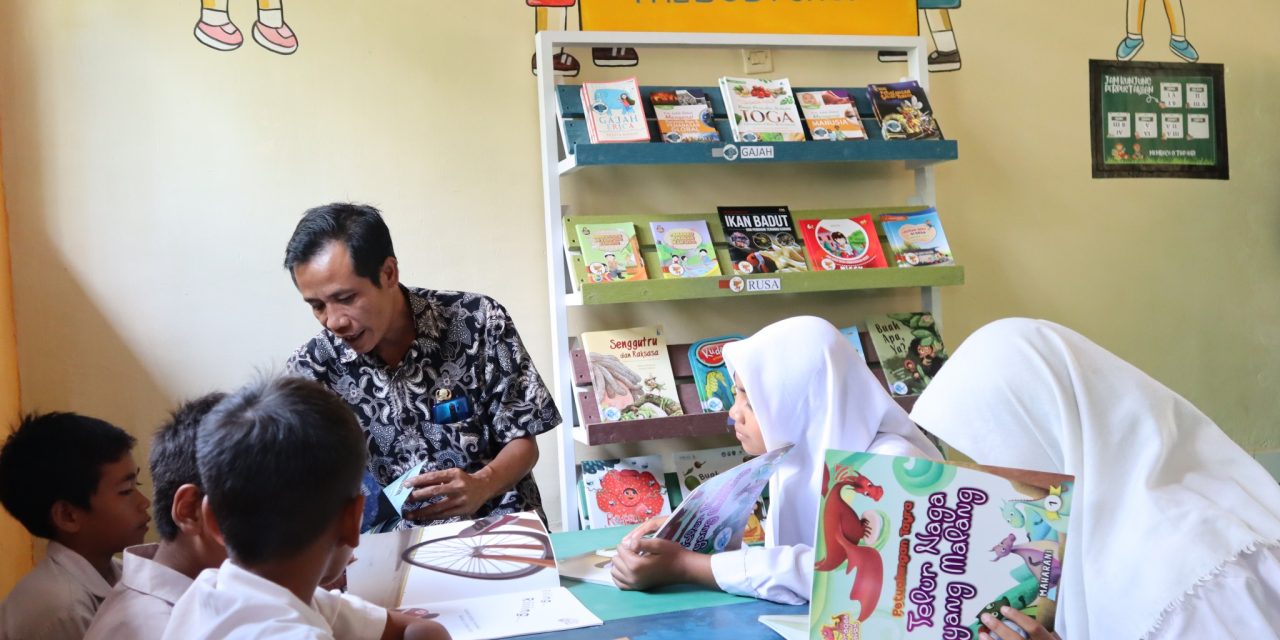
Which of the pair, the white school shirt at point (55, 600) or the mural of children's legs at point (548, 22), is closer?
the white school shirt at point (55, 600)

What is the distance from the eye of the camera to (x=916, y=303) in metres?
3.85

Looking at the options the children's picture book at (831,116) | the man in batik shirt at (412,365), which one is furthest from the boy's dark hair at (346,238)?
the children's picture book at (831,116)

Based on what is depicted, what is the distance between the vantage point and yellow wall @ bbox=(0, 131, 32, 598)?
8.95 ft

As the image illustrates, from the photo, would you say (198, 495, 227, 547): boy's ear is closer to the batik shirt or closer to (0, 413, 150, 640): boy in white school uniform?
(0, 413, 150, 640): boy in white school uniform

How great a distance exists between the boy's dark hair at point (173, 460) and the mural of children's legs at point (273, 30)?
2.02 metres

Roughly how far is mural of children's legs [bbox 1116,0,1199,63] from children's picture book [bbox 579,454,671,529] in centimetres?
257

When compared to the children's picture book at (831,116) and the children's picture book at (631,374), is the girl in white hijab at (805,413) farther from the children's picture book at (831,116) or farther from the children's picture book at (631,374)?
the children's picture book at (831,116)

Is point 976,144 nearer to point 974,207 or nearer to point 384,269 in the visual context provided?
point 974,207

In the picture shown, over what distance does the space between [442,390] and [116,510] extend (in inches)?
31.6

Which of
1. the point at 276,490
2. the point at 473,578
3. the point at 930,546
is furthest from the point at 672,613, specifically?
the point at 276,490

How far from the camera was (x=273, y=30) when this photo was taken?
3.19 m

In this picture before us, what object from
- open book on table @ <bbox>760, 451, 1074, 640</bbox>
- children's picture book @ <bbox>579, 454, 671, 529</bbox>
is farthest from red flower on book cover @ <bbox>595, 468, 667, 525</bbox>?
open book on table @ <bbox>760, 451, 1074, 640</bbox>

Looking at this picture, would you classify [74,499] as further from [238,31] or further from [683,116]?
[683,116]

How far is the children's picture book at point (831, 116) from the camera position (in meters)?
3.50
